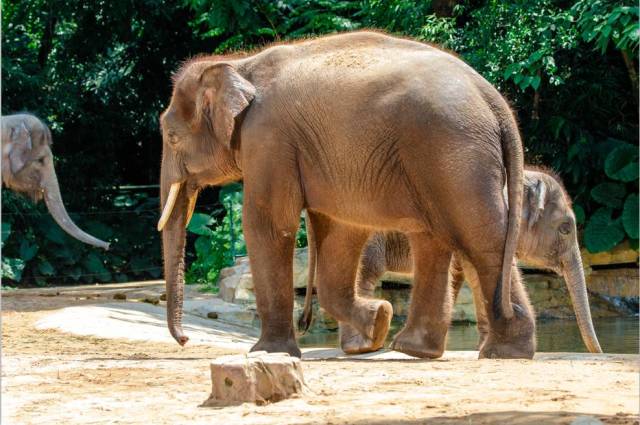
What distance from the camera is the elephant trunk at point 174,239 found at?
8.38 meters

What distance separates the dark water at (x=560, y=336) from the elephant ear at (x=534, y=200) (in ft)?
5.03

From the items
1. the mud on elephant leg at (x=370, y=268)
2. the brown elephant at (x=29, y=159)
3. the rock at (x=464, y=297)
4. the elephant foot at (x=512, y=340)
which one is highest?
the brown elephant at (x=29, y=159)

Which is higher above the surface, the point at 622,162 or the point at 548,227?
the point at 622,162

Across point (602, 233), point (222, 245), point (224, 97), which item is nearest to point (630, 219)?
point (602, 233)

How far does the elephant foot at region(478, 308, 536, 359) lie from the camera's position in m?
7.42

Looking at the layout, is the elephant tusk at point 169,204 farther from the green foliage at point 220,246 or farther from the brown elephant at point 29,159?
the green foliage at point 220,246

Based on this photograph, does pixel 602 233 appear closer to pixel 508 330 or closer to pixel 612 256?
pixel 612 256

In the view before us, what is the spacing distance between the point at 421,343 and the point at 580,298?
224 centimetres

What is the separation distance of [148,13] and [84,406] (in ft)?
→ 48.9

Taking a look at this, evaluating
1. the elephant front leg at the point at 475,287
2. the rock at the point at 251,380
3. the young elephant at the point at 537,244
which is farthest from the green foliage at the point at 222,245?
the rock at the point at 251,380

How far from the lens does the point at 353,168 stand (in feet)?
25.1

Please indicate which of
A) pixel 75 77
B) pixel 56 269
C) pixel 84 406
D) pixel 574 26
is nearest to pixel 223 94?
pixel 84 406

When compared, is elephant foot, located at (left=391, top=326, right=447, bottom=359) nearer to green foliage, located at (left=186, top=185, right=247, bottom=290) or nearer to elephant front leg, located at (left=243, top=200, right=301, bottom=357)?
elephant front leg, located at (left=243, top=200, right=301, bottom=357)

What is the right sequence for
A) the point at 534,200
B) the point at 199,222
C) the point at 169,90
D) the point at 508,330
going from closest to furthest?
the point at 508,330 → the point at 534,200 → the point at 199,222 → the point at 169,90
